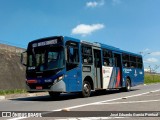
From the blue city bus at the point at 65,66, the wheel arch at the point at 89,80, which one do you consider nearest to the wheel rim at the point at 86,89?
the blue city bus at the point at 65,66

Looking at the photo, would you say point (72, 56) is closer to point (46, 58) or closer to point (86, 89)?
point (46, 58)

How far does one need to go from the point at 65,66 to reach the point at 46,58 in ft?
3.39

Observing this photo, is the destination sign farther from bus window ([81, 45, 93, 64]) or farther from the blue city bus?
bus window ([81, 45, 93, 64])

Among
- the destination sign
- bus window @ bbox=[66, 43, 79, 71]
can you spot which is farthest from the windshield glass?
bus window @ bbox=[66, 43, 79, 71]

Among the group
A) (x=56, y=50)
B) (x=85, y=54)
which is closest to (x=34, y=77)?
(x=56, y=50)

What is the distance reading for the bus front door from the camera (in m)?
18.3

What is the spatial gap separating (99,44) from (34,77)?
512 centimetres

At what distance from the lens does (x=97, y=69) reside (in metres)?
18.5

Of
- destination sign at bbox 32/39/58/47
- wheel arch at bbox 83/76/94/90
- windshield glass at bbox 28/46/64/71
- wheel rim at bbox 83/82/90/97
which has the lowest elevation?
wheel rim at bbox 83/82/90/97

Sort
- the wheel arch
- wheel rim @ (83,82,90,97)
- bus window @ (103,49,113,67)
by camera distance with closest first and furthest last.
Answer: wheel rim @ (83,82,90,97)
the wheel arch
bus window @ (103,49,113,67)

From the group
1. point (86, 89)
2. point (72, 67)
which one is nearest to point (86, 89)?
point (86, 89)

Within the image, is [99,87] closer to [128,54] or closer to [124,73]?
[124,73]

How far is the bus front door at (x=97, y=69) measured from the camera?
1828cm

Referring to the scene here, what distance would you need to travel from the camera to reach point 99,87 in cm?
1867
